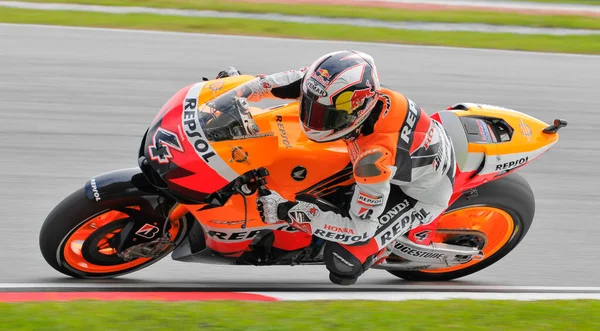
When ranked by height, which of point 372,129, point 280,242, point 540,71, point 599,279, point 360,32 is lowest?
point 599,279

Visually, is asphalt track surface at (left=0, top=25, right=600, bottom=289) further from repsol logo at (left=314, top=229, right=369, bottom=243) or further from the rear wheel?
repsol logo at (left=314, top=229, right=369, bottom=243)

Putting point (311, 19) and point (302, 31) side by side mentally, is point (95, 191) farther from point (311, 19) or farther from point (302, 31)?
point (311, 19)

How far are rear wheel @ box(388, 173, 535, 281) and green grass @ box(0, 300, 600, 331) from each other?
0.80m

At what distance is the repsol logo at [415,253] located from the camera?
536 centimetres

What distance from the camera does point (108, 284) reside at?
515 centimetres

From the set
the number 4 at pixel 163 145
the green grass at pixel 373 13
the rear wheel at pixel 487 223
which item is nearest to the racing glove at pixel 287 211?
the number 4 at pixel 163 145

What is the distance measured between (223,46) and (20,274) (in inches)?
217

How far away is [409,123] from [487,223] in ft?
4.01

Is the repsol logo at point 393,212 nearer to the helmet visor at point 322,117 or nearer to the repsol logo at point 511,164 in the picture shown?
the repsol logo at point 511,164

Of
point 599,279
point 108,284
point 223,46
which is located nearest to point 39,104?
point 223,46

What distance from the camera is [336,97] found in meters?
4.31

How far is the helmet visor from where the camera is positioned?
4324 millimetres

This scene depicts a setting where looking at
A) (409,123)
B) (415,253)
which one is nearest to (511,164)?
(415,253)

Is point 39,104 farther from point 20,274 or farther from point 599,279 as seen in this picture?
point 599,279
